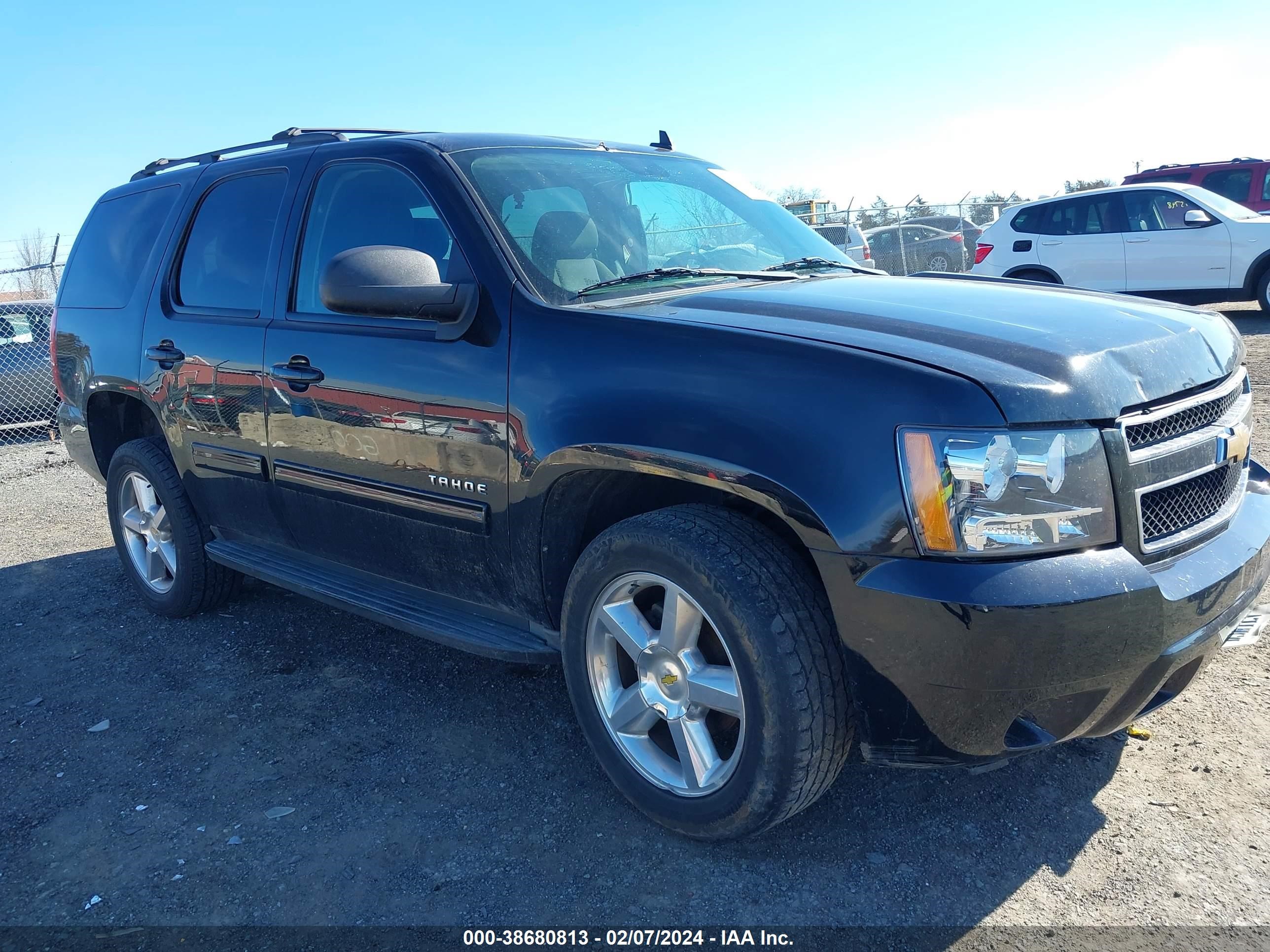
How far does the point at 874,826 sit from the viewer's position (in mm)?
2691

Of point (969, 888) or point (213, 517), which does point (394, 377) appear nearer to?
point (213, 517)

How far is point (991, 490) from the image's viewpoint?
81.8 inches

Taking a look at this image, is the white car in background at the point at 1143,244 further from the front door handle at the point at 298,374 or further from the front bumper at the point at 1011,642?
the front bumper at the point at 1011,642

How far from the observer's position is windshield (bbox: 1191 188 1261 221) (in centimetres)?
1143

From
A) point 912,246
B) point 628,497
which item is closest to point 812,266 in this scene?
point 628,497

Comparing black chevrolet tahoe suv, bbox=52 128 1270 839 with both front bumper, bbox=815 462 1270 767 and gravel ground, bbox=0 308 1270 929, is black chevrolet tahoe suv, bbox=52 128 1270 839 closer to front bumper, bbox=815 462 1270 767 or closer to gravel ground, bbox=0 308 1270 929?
front bumper, bbox=815 462 1270 767

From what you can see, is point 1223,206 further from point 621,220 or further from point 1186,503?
point 1186,503

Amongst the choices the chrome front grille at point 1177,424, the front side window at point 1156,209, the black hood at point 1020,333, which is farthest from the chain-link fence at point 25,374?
the front side window at point 1156,209

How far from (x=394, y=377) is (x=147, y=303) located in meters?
→ 1.92

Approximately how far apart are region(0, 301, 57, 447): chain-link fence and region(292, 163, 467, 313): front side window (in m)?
7.88

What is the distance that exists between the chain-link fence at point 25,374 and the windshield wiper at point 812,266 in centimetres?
909

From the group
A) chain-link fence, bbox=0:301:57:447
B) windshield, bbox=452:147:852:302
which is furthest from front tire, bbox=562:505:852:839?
chain-link fence, bbox=0:301:57:447

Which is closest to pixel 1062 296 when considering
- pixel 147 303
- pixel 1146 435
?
pixel 1146 435

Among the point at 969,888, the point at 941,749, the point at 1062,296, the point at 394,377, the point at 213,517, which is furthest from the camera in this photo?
the point at 213,517
